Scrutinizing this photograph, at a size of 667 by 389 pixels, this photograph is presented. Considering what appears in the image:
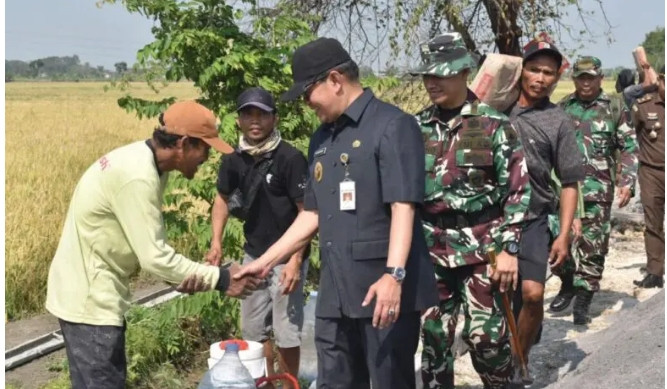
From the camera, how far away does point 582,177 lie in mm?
5066

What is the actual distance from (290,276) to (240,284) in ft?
2.51

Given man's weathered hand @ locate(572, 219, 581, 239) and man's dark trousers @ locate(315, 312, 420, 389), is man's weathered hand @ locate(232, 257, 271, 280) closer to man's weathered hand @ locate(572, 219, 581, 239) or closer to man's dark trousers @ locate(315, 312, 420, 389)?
man's dark trousers @ locate(315, 312, 420, 389)

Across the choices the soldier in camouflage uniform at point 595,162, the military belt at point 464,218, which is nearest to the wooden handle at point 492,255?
the military belt at point 464,218

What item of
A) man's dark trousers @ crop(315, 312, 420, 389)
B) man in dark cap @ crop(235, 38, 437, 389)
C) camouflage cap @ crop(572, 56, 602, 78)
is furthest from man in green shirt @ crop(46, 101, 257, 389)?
camouflage cap @ crop(572, 56, 602, 78)

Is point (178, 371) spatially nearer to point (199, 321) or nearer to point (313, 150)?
point (199, 321)

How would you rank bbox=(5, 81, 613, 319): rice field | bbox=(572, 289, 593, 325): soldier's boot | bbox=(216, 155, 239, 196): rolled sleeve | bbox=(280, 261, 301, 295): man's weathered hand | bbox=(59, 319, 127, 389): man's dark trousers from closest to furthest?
bbox=(59, 319, 127, 389): man's dark trousers, bbox=(280, 261, 301, 295): man's weathered hand, bbox=(216, 155, 239, 196): rolled sleeve, bbox=(572, 289, 593, 325): soldier's boot, bbox=(5, 81, 613, 319): rice field

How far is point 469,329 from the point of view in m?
4.31

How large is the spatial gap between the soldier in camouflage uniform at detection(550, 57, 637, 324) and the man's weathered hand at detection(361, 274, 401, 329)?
4.07 m

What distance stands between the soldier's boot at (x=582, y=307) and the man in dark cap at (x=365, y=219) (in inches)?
141

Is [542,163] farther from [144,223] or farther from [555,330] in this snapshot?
[144,223]

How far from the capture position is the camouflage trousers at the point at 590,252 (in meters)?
7.10

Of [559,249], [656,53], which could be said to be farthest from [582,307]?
[656,53]

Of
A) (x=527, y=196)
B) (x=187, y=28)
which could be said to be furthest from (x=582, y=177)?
(x=187, y=28)

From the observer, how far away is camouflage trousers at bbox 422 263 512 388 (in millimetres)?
4273
